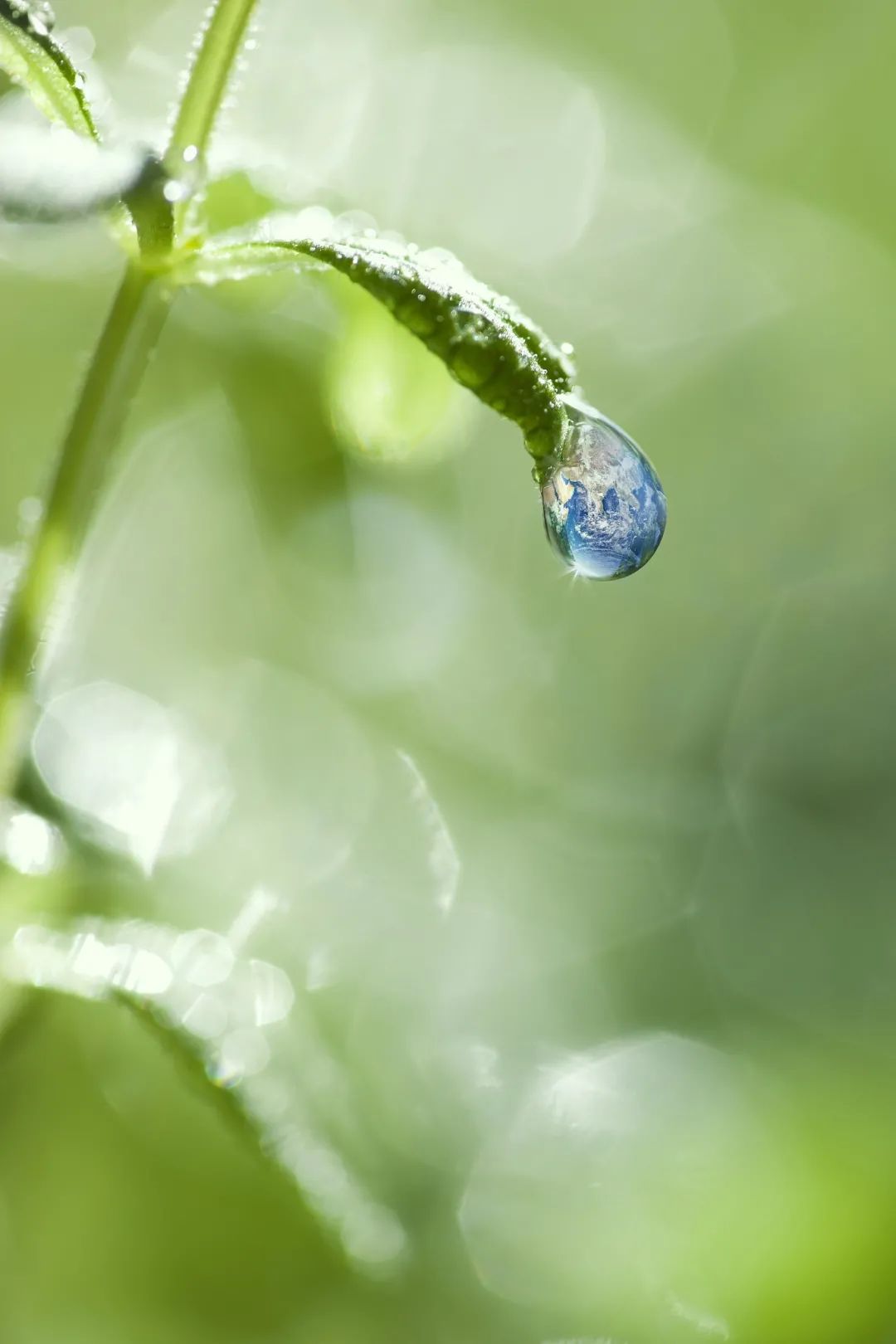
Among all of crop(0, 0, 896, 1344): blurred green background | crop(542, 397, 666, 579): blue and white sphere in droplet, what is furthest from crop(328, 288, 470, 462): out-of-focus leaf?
crop(542, 397, 666, 579): blue and white sphere in droplet

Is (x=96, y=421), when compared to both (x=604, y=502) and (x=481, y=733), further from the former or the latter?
(x=481, y=733)

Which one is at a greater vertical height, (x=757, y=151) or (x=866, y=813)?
(x=757, y=151)

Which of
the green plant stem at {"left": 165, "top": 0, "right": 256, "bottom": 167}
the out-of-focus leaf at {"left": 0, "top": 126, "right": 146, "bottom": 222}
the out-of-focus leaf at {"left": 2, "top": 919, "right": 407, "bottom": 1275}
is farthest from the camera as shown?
the out-of-focus leaf at {"left": 2, "top": 919, "right": 407, "bottom": 1275}

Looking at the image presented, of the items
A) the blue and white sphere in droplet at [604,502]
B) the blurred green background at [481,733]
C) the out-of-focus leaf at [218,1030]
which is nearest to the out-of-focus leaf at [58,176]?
the blurred green background at [481,733]

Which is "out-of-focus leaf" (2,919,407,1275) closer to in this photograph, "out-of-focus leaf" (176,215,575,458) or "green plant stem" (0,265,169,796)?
"green plant stem" (0,265,169,796)

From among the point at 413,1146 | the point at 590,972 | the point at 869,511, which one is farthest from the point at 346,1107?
the point at 869,511

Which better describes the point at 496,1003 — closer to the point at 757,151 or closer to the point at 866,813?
the point at 866,813
